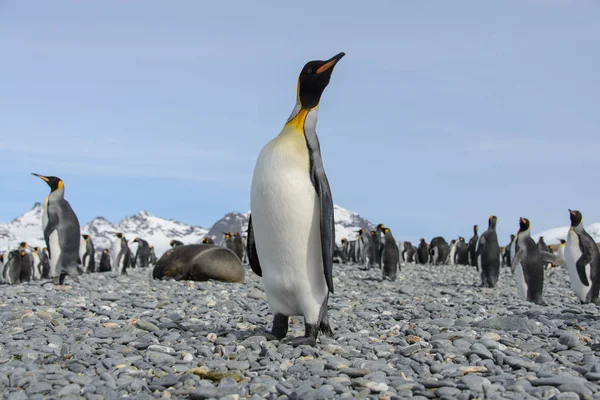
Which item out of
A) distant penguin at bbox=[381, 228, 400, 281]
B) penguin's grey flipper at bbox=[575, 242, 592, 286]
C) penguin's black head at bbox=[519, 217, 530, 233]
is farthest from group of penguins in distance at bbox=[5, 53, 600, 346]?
distant penguin at bbox=[381, 228, 400, 281]

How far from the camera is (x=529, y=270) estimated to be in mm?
10734

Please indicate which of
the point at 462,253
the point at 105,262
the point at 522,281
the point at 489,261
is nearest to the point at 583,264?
the point at 522,281

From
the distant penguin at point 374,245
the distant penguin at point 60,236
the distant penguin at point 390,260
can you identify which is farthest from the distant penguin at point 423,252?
the distant penguin at point 60,236

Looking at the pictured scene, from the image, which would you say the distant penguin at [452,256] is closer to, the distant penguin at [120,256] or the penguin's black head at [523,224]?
the distant penguin at [120,256]

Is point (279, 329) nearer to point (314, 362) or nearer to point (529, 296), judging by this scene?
point (314, 362)

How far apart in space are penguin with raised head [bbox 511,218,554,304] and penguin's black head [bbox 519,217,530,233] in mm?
540

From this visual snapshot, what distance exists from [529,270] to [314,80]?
7.23 metres

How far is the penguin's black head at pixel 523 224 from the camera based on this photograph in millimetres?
11672

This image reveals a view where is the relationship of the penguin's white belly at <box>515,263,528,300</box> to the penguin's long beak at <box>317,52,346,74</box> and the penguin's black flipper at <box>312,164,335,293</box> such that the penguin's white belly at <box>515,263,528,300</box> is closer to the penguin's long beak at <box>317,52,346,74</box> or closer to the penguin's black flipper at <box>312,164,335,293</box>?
the penguin's black flipper at <box>312,164,335,293</box>

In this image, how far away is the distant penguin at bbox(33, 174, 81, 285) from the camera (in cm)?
1118

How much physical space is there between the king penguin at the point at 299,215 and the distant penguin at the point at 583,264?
7578mm

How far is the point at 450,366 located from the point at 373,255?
16961 mm

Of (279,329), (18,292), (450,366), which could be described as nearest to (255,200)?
(279,329)

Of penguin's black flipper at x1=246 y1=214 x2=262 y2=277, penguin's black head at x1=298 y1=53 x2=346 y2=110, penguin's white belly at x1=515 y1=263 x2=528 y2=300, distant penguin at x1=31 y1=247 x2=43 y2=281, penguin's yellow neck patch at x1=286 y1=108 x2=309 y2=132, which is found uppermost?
penguin's black head at x1=298 y1=53 x2=346 y2=110
